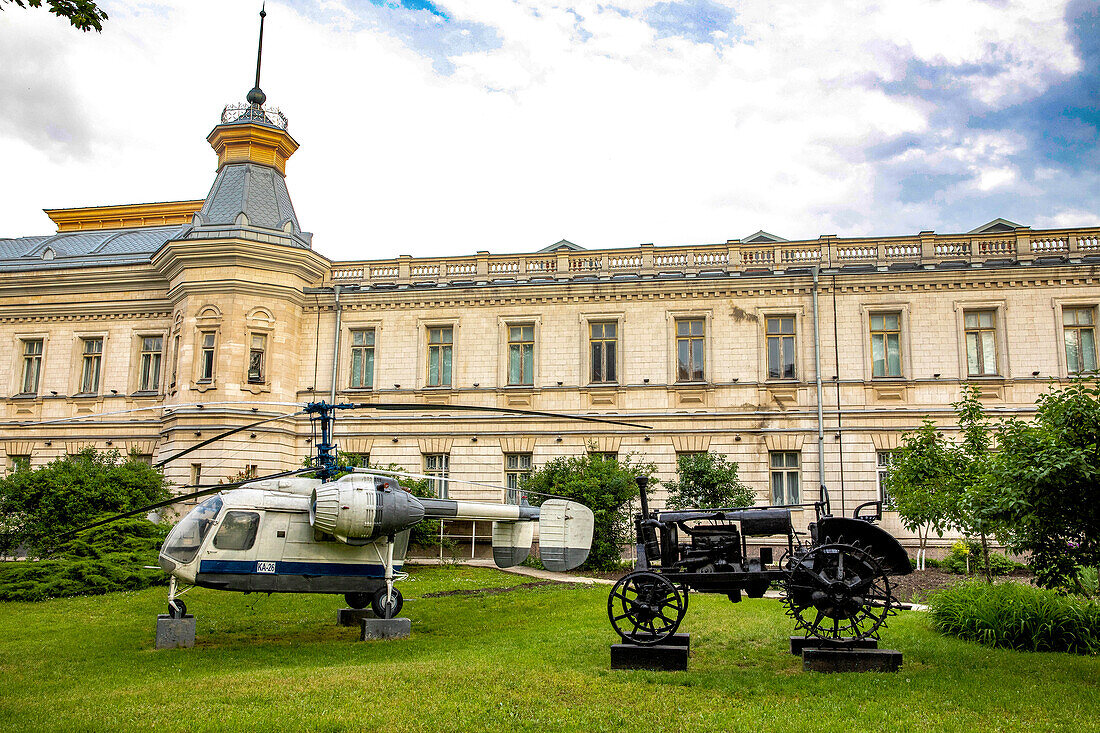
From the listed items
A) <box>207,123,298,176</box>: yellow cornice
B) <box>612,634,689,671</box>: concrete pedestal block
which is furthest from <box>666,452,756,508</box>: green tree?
<box>207,123,298,176</box>: yellow cornice

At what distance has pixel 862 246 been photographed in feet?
92.7

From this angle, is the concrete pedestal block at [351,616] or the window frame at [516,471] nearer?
the concrete pedestal block at [351,616]

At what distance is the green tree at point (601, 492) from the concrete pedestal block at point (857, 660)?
44.4 ft

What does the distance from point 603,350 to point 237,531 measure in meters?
16.4

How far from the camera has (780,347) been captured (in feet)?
91.8

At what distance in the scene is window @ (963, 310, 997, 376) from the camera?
27047mm

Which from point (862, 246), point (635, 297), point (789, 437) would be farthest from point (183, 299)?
point (862, 246)

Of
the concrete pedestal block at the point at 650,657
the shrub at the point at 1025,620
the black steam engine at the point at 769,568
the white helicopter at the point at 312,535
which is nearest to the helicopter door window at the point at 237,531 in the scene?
the white helicopter at the point at 312,535

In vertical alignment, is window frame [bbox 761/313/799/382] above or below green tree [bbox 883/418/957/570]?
above

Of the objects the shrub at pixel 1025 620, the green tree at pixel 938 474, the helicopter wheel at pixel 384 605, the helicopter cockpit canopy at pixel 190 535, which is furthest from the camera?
the green tree at pixel 938 474

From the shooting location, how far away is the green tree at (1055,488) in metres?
10.1

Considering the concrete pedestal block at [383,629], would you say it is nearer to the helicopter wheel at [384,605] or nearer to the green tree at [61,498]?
the helicopter wheel at [384,605]

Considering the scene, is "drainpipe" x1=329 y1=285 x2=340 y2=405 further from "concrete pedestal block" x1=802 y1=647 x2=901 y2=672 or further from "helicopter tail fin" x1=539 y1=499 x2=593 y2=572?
"concrete pedestal block" x1=802 y1=647 x2=901 y2=672

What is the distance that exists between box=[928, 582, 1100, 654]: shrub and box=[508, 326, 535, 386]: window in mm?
16813
